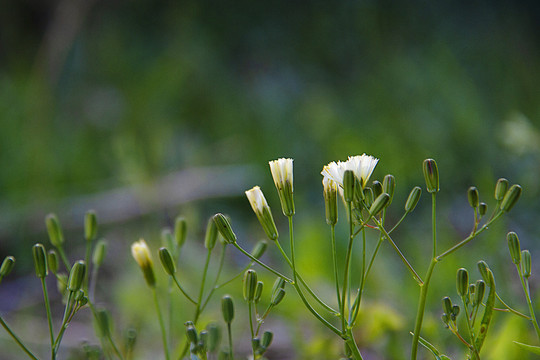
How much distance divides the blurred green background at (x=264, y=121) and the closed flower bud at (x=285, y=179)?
0.22 metres

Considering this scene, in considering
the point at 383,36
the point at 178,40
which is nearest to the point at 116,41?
the point at 178,40

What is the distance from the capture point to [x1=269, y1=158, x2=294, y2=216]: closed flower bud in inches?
13.3

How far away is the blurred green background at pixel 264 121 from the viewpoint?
799mm

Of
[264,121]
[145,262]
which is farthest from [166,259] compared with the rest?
[264,121]

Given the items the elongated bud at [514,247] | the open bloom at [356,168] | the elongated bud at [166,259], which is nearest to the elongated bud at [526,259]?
the elongated bud at [514,247]

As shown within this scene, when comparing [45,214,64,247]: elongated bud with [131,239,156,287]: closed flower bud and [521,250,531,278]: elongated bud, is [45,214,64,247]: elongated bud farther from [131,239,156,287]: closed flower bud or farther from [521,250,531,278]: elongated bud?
[521,250,531,278]: elongated bud

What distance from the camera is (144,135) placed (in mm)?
1377

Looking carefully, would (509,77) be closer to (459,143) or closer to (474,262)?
(459,143)

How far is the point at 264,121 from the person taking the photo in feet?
4.73

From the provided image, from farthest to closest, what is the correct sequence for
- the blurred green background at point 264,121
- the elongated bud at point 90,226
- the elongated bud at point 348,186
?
the blurred green background at point 264,121 → the elongated bud at point 90,226 → the elongated bud at point 348,186

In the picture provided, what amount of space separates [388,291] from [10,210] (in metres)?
0.78

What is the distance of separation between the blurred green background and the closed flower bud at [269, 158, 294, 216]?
0.71 feet

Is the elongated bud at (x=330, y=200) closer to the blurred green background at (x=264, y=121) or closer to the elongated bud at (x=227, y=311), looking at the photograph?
the elongated bud at (x=227, y=311)

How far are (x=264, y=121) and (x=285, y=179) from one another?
3.64 feet
